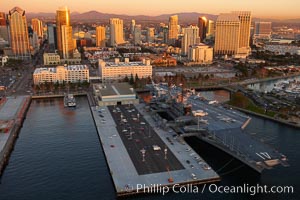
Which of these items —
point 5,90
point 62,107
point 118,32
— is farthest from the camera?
point 118,32

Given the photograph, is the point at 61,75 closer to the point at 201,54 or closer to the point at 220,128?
the point at 220,128

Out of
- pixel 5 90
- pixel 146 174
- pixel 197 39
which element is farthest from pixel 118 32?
pixel 146 174

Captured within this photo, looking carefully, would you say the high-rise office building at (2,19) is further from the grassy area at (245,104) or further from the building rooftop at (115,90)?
the grassy area at (245,104)

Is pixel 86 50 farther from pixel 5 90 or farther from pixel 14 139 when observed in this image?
pixel 14 139

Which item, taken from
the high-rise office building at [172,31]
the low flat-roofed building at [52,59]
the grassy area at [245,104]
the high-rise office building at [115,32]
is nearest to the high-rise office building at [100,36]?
the high-rise office building at [115,32]

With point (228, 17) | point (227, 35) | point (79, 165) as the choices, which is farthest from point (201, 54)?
point (79, 165)

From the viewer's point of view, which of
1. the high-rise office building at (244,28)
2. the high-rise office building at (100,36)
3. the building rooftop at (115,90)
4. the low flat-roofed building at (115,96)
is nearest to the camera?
the low flat-roofed building at (115,96)
